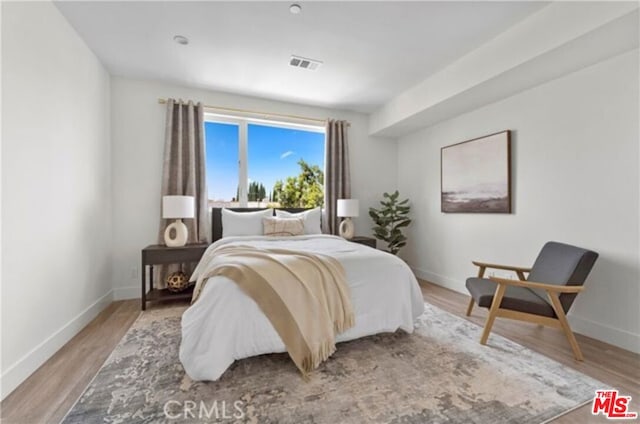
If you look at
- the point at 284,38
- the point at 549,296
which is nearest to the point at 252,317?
the point at 549,296

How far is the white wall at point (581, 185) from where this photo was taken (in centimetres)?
228

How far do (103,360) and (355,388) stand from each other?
1.84 metres

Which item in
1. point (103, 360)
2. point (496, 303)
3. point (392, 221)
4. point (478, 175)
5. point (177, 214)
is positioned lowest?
point (103, 360)

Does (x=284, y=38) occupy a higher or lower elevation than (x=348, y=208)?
higher

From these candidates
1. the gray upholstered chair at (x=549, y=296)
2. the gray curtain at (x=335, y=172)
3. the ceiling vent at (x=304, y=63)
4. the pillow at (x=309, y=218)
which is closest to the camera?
the gray upholstered chair at (x=549, y=296)

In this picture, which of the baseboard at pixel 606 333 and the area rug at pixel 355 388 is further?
the baseboard at pixel 606 333

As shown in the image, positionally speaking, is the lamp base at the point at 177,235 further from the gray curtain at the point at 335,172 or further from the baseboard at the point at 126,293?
the gray curtain at the point at 335,172

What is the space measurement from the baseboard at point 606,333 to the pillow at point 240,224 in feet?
11.1

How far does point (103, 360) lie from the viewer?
6.73ft

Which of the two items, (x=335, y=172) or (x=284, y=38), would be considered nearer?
(x=284, y=38)

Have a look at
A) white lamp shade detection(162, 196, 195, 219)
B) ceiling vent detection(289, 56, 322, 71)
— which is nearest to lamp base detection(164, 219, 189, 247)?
white lamp shade detection(162, 196, 195, 219)

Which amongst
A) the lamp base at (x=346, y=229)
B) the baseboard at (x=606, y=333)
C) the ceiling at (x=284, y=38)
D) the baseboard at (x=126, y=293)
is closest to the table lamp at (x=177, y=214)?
the baseboard at (x=126, y=293)

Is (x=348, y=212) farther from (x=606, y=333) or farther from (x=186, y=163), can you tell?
(x=606, y=333)

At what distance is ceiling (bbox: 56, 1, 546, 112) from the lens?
89.5 inches
